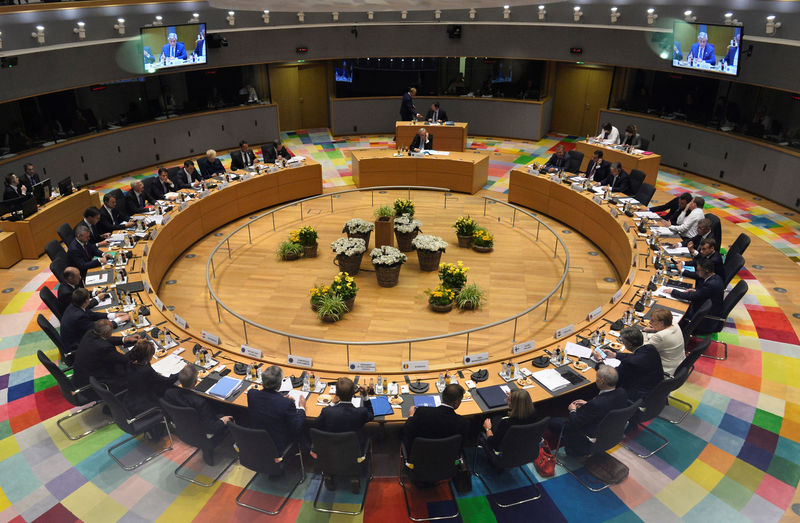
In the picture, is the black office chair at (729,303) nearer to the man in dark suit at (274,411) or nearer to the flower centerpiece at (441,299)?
the flower centerpiece at (441,299)

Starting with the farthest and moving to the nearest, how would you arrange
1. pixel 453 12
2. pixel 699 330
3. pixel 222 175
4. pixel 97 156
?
pixel 453 12 → pixel 97 156 → pixel 222 175 → pixel 699 330

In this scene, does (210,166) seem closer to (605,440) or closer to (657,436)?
(605,440)

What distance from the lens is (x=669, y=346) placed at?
6824 mm

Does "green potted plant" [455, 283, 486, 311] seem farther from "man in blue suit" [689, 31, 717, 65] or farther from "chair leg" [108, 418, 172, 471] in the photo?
"man in blue suit" [689, 31, 717, 65]

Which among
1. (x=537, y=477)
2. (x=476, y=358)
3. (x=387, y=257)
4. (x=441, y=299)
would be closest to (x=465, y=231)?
(x=387, y=257)

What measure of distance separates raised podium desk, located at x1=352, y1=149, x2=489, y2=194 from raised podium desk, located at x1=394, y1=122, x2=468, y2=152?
1967 millimetres

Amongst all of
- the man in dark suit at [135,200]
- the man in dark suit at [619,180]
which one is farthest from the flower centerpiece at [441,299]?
the man in dark suit at [135,200]

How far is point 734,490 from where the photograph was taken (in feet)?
20.2

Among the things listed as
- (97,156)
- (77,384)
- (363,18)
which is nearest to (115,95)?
(97,156)

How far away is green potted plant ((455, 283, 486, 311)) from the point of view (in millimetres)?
9648

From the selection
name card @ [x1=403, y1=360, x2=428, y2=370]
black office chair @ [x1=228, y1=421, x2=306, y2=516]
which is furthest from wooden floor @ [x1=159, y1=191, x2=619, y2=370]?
black office chair @ [x1=228, y1=421, x2=306, y2=516]

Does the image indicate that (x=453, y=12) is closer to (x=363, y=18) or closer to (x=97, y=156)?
(x=363, y=18)

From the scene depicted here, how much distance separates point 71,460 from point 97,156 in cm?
1092

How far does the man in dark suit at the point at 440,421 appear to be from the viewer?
550cm
